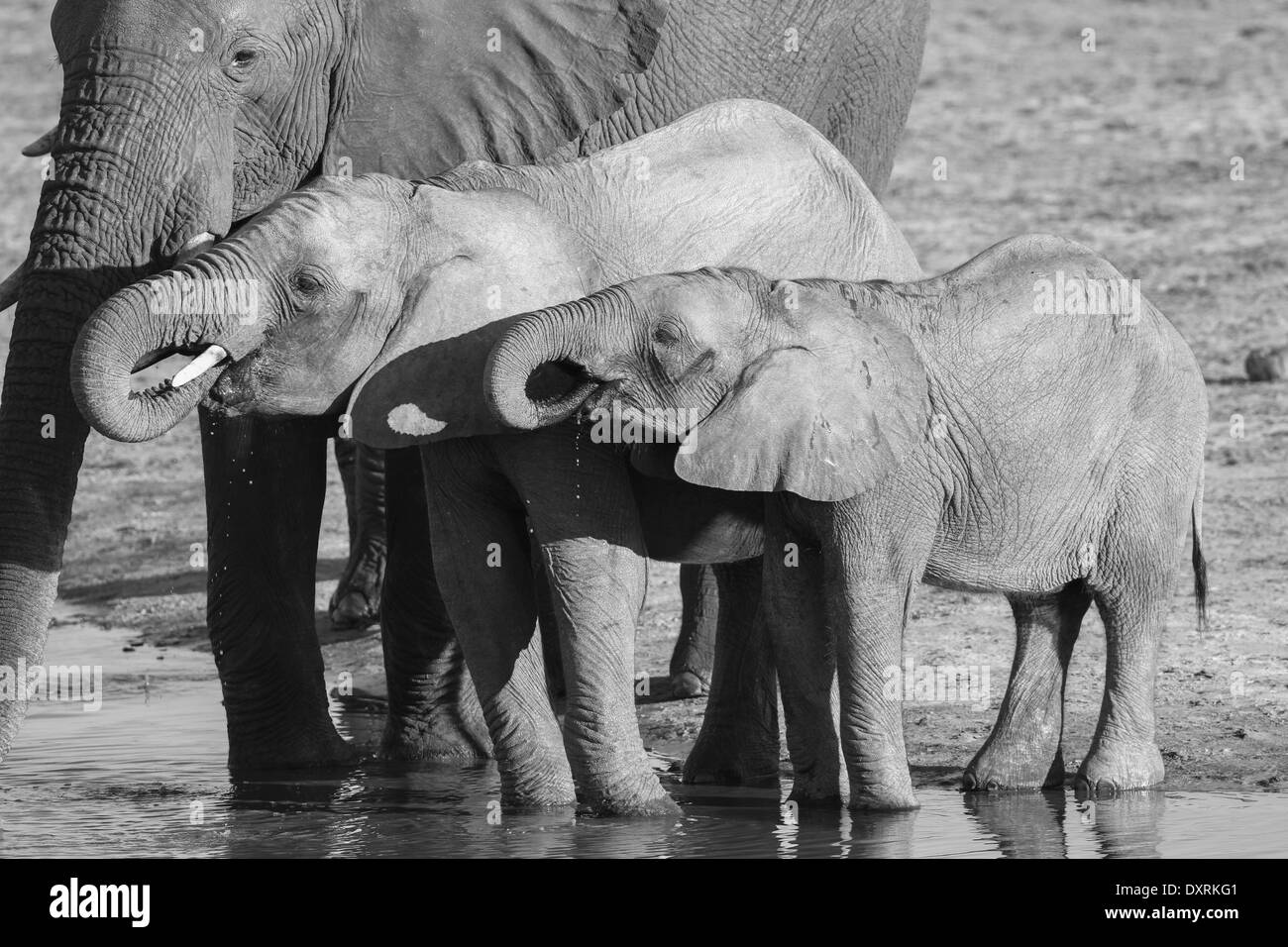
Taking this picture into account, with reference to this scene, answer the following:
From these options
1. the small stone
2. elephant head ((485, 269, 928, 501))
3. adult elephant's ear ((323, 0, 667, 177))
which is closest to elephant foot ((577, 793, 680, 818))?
elephant head ((485, 269, 928, 501))

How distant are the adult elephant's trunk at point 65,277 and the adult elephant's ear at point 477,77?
689 mm

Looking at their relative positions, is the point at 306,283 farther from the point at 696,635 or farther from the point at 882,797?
the point at 696,635

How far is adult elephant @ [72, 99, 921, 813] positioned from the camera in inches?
241

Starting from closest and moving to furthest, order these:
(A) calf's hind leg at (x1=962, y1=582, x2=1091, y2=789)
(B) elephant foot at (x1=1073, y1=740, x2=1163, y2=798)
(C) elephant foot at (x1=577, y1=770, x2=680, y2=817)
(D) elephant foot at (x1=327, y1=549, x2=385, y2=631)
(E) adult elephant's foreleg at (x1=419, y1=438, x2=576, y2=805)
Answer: (C) elephant foot at (x1=577, y1=770, x2=680, y2=817) → (E) adult elephant's foreleg at (x1=419, y1=438, x2=576, y2=805) → (B) elephant foot at (x1=1073, y1=740, x2=1163, y2=798) → (A) calf's hind leg at (x1=962, y1=582, x2=1091, y2=789) → (D) elephant foot at (x1=327, y1=549, x2=385, y2=631)

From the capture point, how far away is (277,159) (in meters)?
6.82

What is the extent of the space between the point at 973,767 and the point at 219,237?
2332 millimetres

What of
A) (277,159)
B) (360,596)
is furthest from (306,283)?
(360,596)

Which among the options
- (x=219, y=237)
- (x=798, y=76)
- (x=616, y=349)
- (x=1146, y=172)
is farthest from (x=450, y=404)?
(x=1146, y=172)

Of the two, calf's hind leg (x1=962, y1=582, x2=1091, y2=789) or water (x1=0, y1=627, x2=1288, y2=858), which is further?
calf's hind leg (x1=962, y1=582, x2=1091, y2=789)

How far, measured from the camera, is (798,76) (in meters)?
8.30

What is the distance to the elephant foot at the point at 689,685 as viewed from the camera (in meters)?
7.96

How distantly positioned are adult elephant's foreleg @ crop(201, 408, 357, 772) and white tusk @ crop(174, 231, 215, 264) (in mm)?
630

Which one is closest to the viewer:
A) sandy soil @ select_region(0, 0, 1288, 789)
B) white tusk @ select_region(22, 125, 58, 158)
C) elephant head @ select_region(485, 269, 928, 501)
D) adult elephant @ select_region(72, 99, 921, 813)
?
elephant head @ select_region(485, 269, 928, 501)

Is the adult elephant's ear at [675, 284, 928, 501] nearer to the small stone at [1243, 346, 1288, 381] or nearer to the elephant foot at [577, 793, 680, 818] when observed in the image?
the elephant foot at [577, 793, 680, 818]
